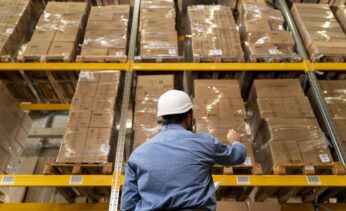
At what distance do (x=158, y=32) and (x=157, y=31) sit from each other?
0.08 feet

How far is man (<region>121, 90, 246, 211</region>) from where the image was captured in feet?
6.57

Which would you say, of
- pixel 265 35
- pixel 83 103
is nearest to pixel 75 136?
pixel 83 103

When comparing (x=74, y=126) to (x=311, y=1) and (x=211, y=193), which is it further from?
(x=311, y=1)

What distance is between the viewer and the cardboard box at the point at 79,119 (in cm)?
339

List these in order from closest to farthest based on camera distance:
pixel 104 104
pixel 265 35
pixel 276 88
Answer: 1. pixel 104 104
2. pixel 276 88
3. pixel 265 35

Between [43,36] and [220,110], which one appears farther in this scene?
[43,36]

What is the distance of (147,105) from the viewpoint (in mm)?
3596

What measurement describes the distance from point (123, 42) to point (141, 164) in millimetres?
2389

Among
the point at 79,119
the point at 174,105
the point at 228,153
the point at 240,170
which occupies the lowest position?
the point at 240,170

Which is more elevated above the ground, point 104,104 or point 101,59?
point 101,59

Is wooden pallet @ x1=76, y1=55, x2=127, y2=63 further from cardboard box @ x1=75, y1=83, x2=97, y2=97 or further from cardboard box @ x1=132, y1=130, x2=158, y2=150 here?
cardboard box @ x1=132, y1=130, x2=158, y2=150

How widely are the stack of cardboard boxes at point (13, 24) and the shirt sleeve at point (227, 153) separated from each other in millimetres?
2984

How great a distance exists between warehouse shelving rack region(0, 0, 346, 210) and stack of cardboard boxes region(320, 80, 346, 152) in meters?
0.09

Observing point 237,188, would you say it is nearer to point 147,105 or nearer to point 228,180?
point 228,180
